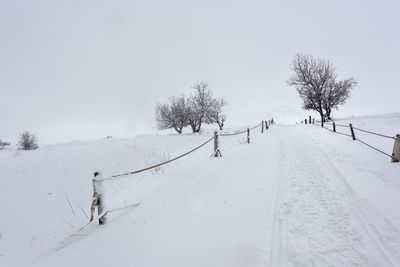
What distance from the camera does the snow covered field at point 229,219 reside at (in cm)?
235

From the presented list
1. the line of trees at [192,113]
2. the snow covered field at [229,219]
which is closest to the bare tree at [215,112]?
the line of trees at [192,113]

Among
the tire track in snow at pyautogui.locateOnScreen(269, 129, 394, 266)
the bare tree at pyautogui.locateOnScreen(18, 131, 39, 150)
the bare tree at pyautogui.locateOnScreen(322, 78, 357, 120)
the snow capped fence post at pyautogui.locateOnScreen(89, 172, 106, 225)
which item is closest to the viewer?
the tire track in snow at pyautogui.locateOnScreen(269, 129, 394, 266)

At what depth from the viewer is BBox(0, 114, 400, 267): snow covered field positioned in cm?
235

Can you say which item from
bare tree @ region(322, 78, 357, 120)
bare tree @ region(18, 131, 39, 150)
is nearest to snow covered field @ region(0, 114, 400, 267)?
bare tree @ region(322, 78, 357, 120)

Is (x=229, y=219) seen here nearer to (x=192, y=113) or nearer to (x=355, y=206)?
(x=355, y=206)

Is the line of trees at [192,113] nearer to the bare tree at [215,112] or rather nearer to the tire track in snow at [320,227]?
the bare tree at [215,112]

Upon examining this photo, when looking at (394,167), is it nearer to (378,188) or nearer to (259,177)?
(378,188)

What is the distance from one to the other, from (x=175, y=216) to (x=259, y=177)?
301cm

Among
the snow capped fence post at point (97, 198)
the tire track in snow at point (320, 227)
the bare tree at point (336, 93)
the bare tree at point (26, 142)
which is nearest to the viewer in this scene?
the tire track in snow at point (320, 227)

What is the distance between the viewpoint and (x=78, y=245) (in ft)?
8.28

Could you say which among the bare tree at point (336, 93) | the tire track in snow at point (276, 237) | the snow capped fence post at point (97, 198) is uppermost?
the bare tree at point (336, 93)

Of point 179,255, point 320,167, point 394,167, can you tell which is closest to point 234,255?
point 179,255

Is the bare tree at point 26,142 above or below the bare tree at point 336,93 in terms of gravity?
below

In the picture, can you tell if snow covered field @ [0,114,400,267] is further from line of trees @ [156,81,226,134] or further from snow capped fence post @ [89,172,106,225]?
line of trees @ [156,81,226,134]
